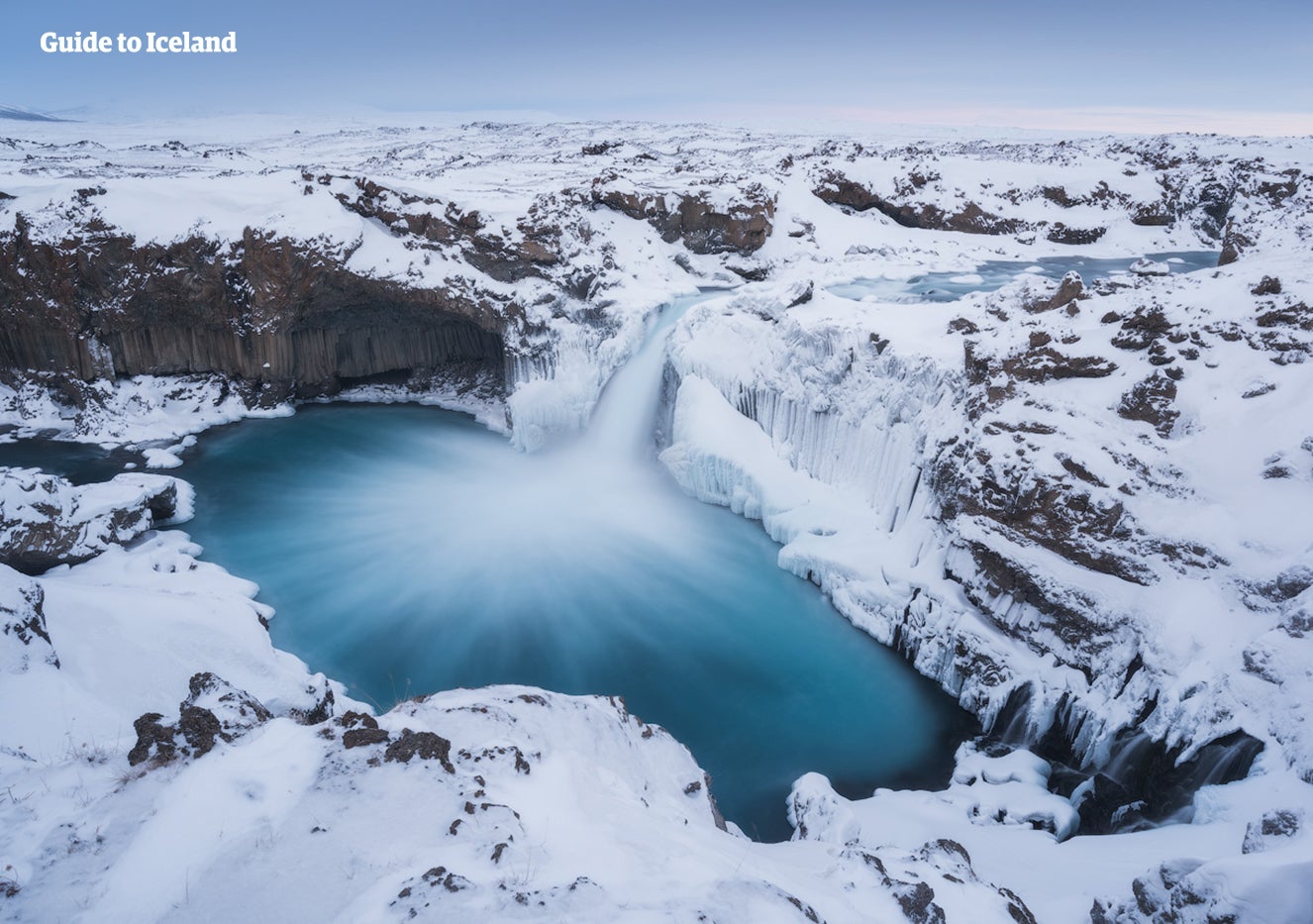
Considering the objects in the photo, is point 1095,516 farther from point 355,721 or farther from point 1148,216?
point 1148,216

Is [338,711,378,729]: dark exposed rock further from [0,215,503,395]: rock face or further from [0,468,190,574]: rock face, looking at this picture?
[0,215,503,395]: rock face

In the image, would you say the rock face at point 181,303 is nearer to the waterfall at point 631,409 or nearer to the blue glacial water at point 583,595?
the blue glacial water at point 583,595

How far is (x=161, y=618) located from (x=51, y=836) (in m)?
7.54

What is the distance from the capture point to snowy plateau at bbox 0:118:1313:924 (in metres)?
5.12

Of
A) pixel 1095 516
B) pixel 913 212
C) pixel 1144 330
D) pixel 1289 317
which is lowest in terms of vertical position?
pixel 1095 516

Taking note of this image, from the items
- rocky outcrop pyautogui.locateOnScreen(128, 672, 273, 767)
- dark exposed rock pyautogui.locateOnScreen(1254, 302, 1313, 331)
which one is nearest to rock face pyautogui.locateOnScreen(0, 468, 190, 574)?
rocky outcrop pyautogui.locateOnScreen(128, 672, 273, 767)

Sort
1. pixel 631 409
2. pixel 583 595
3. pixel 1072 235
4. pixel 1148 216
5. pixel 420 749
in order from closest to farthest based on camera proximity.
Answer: pixel 420 749 < pixel 583 595 < pixel 631 409 < pixel 1072 235 < pixel 1148 216

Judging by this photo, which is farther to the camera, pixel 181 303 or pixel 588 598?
pixel 181 303

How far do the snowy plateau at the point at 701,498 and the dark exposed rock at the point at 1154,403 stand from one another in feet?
0.14

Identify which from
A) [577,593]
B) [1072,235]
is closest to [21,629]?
[577,593]

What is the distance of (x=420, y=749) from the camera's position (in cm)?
588

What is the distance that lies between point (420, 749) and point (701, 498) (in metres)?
13.2

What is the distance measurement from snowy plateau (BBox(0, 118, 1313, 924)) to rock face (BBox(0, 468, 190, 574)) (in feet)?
0.26

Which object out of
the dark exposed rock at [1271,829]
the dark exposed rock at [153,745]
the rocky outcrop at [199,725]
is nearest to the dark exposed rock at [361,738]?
the rocky outcrop at [199,725]
